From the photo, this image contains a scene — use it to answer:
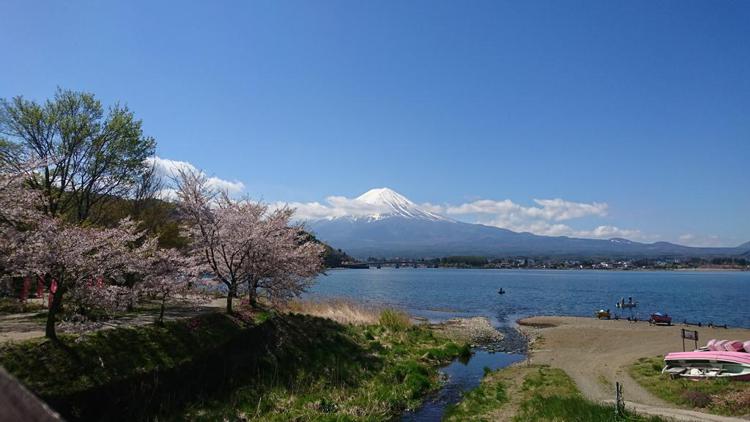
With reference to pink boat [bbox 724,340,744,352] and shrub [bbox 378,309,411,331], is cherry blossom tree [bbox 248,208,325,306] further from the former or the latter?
pink boat [bbox 724,340,744,352]

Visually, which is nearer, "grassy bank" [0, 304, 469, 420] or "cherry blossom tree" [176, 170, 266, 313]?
"grassy bank" [0, 304, 469, 420]

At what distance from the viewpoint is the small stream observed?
18.2 metres

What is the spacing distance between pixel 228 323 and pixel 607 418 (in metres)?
16.0

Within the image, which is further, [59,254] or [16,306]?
[16,306]

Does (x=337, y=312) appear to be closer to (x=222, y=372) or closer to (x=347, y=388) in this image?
(x=347, y=388)

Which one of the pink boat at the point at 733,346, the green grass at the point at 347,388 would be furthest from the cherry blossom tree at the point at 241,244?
the pink boat at the point at 733,346

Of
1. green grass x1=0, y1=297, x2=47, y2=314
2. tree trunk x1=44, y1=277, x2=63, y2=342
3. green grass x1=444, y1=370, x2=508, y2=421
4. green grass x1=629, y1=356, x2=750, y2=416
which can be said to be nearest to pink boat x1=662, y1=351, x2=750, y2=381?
green grass x1=629, y1=356, x2=750, y2=416

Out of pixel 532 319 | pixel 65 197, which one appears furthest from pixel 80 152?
pixel 532 319

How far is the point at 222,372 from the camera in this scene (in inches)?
733

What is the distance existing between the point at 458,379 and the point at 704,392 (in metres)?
10.2

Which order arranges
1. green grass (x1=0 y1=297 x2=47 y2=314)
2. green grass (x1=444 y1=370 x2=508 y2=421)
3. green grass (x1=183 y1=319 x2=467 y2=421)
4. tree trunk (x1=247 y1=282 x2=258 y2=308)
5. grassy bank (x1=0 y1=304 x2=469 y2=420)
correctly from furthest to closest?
tree trunk (x1=247 y1=282 x2=258 y2=308) → green grass (x1=0 y1=297 x2=47 y2=314) → green grass (x1=444 y1=370 x2=508 y2=421) → green grass (x1=183 y1=319 x2=467 y2=421) → grassy bank (x1=0 y1=304 x2=469 y2=420)

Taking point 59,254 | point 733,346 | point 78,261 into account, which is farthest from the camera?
point 733,346

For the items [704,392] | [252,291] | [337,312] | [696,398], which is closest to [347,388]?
[252,291]

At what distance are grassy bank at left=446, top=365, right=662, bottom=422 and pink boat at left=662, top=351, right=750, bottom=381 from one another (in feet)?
14.7
